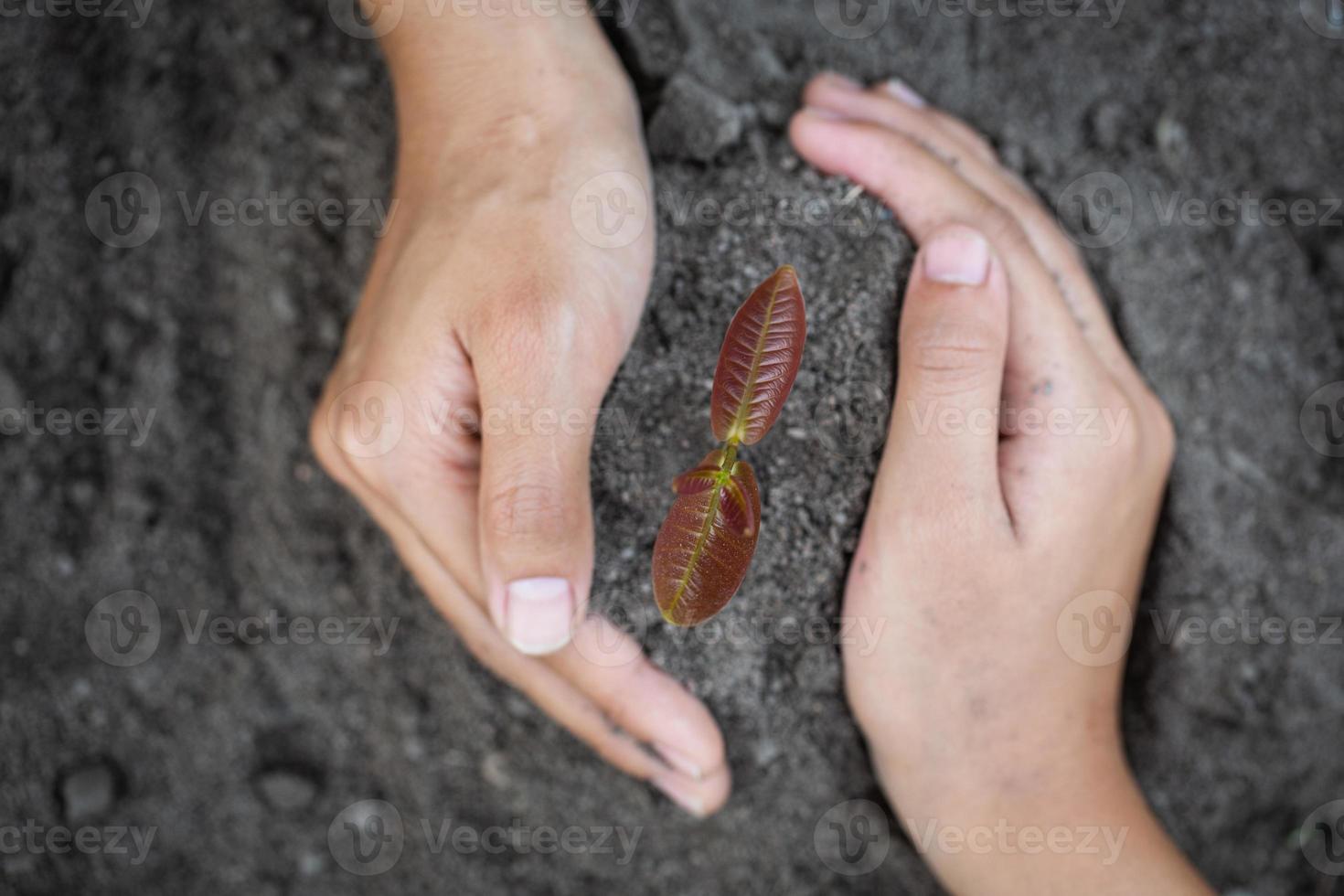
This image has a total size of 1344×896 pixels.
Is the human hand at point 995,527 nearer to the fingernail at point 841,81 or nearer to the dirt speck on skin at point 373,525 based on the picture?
the fingernail at point 841,81

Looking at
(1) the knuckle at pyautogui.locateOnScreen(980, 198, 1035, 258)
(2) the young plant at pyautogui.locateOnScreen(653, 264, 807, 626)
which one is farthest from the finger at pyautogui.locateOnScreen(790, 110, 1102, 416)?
(2) the young plant at pyautogui.locateOnScreen(653, 264, 807, 626)

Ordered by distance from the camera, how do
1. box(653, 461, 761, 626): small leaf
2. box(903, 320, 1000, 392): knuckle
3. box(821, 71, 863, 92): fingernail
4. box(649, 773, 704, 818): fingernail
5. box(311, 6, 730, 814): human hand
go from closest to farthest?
box(653, 461, 761, 626): small leaf → box(311, 6, 730, 814): human hand → box(903, 320, 1000, 392): knuckle → box(649, 773, 704, 818): fingernail → box(821, 71, 863, 92): fingernail

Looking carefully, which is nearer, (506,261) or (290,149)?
(506,261)

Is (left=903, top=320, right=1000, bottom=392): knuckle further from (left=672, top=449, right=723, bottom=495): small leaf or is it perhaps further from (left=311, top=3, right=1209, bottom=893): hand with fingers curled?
(left=672, top=449, right=723, bottom=495): small leaf

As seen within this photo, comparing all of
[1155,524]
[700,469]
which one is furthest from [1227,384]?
[700,469]

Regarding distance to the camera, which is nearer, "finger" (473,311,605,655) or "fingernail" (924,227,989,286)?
"finger" (473,311,605,655)

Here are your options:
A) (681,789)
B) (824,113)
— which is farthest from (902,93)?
(681,789)

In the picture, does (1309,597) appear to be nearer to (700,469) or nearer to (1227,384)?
(1227,384)
